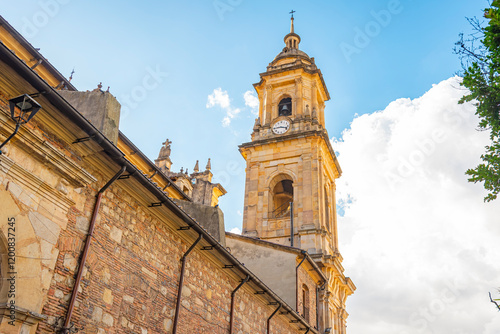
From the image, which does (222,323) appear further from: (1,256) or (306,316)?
(306,316)

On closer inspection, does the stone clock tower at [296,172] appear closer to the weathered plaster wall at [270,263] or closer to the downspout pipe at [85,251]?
the weathered plaster wall at [270,263]

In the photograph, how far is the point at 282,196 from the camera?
29484 millimetres

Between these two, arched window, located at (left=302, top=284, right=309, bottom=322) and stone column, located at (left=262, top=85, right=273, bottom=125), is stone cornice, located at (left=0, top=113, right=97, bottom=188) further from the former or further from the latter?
stone column, located at (left=262, top=85, right=273, bottom=125)

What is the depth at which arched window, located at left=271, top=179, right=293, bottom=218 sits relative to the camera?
28.8 metres

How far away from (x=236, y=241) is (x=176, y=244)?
1002cm

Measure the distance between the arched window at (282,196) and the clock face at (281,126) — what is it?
3268 millimetres

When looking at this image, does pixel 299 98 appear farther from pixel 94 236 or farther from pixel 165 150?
pixel 94 236

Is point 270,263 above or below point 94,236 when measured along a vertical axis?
above

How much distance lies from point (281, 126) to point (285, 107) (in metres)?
2.20

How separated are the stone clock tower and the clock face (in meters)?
0.07

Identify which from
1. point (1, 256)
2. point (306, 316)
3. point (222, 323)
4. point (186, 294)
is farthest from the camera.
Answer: point (306, 316)

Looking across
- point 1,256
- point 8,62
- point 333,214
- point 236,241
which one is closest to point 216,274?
point 1,256

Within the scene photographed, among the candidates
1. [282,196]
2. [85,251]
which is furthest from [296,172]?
[85,251]

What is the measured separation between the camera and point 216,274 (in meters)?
11.2
